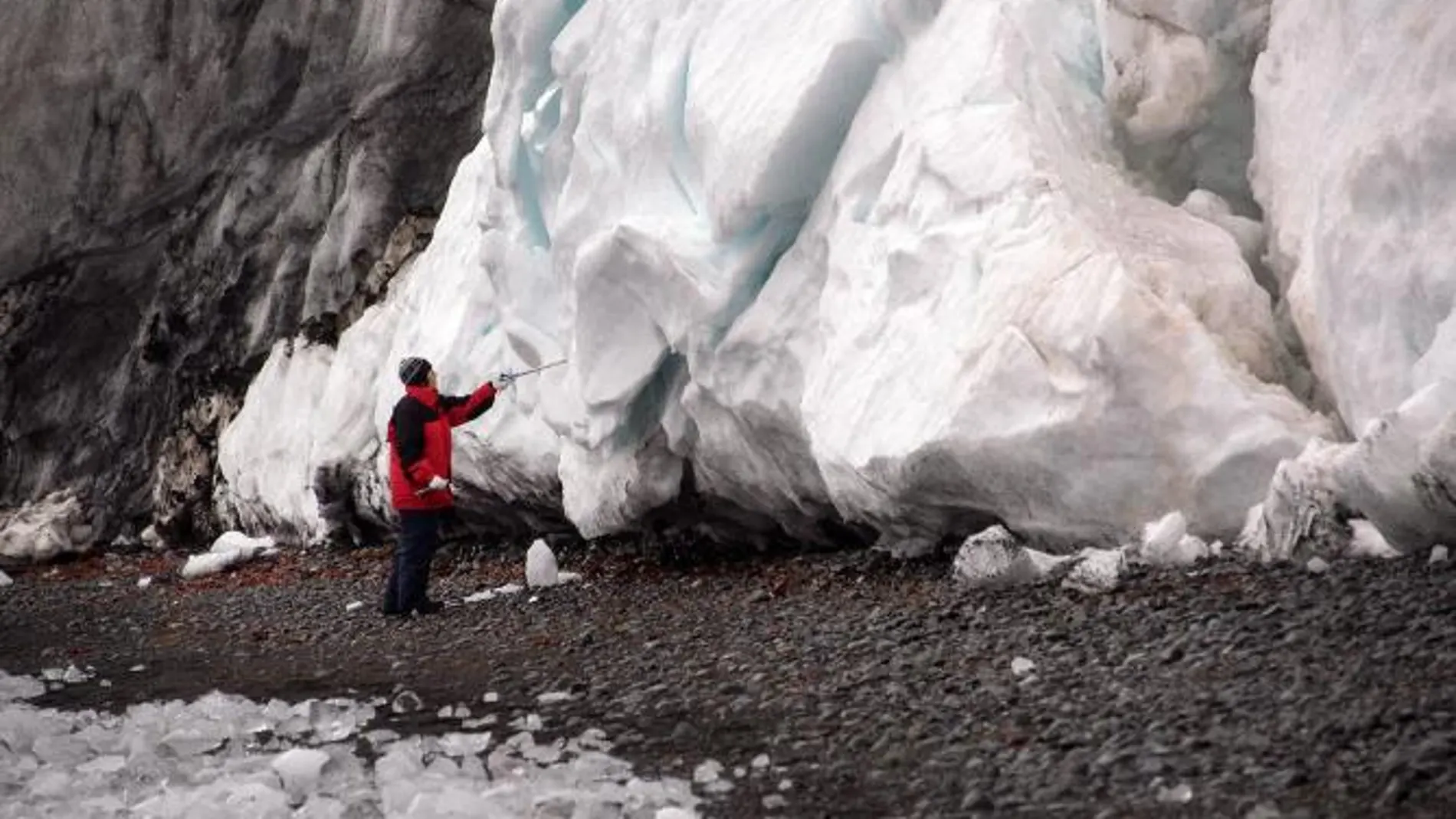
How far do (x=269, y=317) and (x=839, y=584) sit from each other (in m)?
16.3

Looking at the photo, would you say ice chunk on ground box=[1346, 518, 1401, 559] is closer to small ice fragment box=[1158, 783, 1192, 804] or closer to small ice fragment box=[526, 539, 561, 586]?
small ice fragment box=[1158, 783, 1192, 804]

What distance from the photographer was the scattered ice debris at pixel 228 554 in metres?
18.9

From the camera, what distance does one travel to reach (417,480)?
11.3 m

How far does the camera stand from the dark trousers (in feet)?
37.2

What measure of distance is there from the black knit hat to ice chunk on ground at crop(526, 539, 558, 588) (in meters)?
1.81

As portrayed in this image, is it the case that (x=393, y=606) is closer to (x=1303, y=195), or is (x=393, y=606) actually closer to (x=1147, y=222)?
(x=1147, y=222)

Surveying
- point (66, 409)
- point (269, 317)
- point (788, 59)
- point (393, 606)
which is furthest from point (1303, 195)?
point (66, 409)

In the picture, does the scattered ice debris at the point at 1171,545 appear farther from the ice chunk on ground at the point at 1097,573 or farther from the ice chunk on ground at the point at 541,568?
the ice chunk on ground at the point at 541,568

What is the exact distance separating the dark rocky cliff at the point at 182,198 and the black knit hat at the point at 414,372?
9.83 meters

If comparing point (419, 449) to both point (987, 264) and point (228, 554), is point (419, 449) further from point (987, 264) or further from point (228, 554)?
point (228, 554)

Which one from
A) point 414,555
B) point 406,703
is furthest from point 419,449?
point 406,703

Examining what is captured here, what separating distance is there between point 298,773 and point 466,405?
5.73 meters

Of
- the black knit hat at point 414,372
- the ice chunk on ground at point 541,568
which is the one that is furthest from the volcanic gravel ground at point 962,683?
the black knit hat at point 414,372

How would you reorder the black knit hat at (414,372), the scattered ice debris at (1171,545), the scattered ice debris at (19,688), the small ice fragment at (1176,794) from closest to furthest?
the small ice fragment at (1176,794), the scattered ice debris at (1171,545), the scattered ice debris at (19,688), the black knit hat at (414,372)
